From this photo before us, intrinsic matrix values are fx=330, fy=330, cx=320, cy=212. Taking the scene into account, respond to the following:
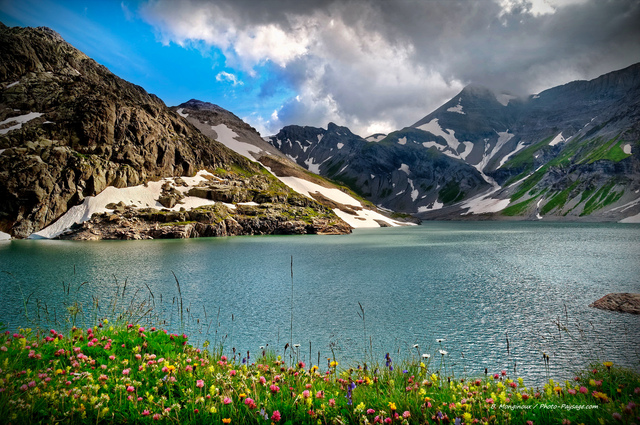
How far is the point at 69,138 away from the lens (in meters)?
107

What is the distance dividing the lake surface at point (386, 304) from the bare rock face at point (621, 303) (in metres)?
0.86

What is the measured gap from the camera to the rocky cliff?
9112 cm

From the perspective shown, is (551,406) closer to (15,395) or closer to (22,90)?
(15,395)

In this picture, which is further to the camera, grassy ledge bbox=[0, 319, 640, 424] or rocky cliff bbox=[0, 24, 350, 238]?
rocky cliff bbox=[0, 24, 350, 238]

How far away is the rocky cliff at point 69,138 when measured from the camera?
91.1 meters

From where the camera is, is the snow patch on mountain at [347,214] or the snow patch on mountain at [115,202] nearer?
the snow patch on mountain at [115,202]

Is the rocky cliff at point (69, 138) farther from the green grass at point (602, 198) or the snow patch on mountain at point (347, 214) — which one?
the green grass at point (602, 198)

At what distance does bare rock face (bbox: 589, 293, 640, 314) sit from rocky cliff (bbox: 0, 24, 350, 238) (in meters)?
117

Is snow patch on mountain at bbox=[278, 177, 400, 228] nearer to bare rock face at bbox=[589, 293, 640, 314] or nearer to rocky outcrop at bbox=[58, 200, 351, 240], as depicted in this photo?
rocky outcrop at bbox=[58, 200, 351, 240]

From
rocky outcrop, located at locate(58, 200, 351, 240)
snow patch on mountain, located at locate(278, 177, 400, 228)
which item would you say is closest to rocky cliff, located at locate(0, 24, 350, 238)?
rocky outcrop, located at locate(58, 200, 351, 240)

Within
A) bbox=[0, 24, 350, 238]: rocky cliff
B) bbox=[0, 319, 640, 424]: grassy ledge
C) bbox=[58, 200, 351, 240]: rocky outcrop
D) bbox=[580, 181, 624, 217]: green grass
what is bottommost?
bbox=[0, 319, 640, 424]: grassy ledge

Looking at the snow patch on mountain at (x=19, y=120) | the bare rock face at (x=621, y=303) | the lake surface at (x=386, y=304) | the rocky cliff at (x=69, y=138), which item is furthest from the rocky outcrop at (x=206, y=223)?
the bare rock face at (x=621, y=303)

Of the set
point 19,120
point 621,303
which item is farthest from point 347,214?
point 621,303

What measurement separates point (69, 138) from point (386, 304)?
12385 cm
